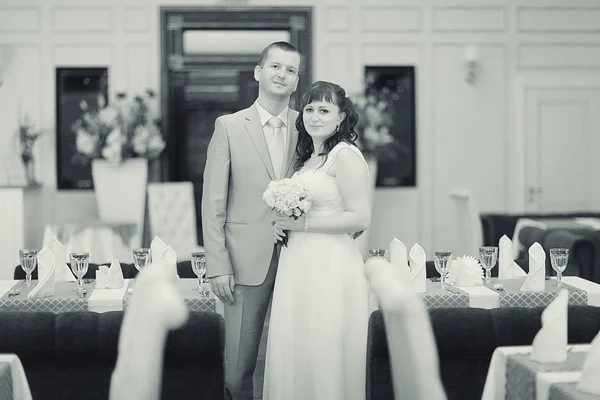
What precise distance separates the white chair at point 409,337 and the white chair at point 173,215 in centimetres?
584

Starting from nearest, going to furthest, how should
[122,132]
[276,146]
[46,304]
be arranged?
[276,146], [46,304], [122,132]

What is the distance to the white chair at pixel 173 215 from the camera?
8234 millimetres

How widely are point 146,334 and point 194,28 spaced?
7.17 metres

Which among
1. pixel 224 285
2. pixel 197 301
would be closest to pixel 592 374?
pixel 224 285

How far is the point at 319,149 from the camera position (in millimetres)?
3545

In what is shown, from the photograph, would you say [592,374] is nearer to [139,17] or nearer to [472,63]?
[472,63]

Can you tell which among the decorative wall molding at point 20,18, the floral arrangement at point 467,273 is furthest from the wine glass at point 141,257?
the decorative wall molding at point 20,18

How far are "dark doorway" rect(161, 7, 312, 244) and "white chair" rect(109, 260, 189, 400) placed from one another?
6.71 m

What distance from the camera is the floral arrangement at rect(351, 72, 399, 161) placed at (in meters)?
8.70

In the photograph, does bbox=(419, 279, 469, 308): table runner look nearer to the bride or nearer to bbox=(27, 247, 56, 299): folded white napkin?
the bride

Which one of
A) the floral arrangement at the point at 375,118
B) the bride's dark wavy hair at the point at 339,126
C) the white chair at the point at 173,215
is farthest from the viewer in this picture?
the floral arrangement at the point at 375,118

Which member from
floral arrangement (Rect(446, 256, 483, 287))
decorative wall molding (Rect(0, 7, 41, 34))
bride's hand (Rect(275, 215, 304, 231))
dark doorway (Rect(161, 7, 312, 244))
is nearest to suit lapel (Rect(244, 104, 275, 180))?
bride's hand (Rect(275, 215, 304, 231))

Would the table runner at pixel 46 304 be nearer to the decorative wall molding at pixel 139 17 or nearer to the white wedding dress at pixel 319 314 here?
the white wedding dress at pixel 319 314

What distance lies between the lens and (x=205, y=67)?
9133 mm
